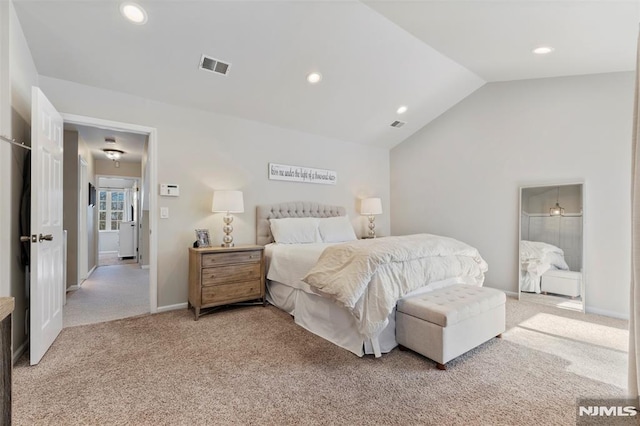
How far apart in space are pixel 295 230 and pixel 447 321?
238 cm

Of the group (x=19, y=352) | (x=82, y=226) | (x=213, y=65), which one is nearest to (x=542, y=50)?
(x=213, y=65)

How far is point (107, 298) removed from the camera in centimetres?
401

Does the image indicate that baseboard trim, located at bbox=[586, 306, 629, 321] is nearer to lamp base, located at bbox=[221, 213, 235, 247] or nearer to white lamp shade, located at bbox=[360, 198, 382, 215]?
white lamp shade, located at bbox=[360, 198, 382, 215]

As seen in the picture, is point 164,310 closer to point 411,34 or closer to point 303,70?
point 303,70

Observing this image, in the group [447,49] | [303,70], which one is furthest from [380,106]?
[303,70]

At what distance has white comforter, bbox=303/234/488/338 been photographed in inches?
88.7

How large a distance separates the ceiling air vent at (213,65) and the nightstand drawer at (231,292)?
7.65ft

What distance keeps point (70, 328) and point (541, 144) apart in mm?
5845

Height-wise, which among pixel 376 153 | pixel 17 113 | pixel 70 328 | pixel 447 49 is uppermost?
pixel 447 49

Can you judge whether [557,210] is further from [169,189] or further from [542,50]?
[169,189]

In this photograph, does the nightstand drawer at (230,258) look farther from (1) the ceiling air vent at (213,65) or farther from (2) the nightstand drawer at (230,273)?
(1) the ceiling air vent at (213,65)

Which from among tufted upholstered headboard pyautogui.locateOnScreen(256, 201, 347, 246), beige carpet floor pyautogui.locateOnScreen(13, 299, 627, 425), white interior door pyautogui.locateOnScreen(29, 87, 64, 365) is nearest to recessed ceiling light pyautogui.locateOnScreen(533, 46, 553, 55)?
beige carpet floor pyautogui.locateOnScreen(13, 299, 627, 425)

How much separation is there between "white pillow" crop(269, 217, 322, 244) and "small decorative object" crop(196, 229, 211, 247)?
862 mm

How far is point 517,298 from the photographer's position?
4000 millimetres
